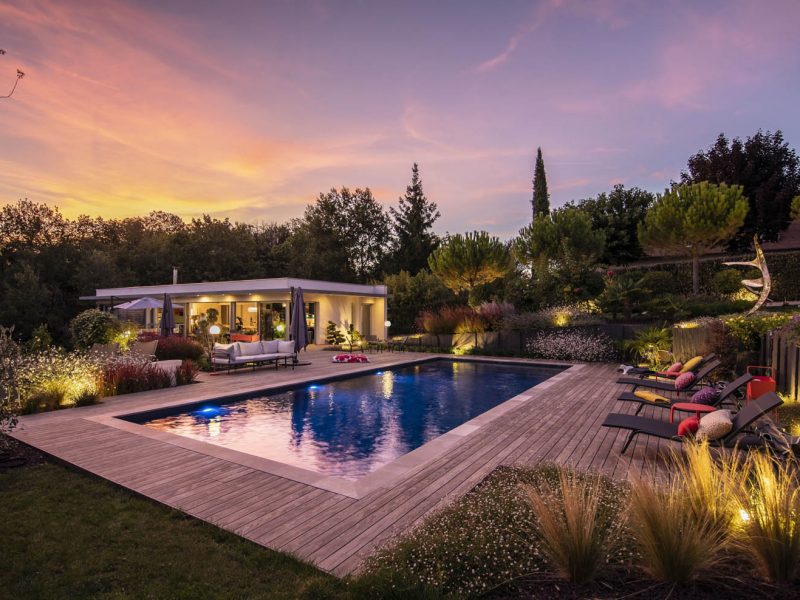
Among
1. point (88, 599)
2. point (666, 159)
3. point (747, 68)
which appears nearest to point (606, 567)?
point (88, 599)

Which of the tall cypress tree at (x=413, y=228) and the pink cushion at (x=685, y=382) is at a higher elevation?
the tall cypress tree at (x=413, y=228)

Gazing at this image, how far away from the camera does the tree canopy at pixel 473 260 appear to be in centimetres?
2091

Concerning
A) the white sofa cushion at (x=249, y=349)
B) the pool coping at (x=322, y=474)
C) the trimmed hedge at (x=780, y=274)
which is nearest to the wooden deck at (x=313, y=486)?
the pool coping at (x=322, y=474)

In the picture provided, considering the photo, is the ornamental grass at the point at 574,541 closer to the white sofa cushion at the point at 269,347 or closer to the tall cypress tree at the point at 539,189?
the white sofa cushion at the point at 269,347

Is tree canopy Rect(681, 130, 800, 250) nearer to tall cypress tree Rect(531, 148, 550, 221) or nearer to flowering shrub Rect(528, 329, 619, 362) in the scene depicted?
tall cypress tree Rect(531, 148, 550, 221)

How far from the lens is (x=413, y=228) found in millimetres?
39469

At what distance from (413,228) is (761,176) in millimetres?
23937

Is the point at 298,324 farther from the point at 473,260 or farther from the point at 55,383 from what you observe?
the point at 473,260

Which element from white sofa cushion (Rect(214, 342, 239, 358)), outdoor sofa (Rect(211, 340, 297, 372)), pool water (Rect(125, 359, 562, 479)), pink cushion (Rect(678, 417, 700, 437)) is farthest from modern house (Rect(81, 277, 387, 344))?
→ pink cushion (Rect(678, 417, 700, 437))

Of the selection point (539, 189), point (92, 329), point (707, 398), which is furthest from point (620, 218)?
point (92, 329)

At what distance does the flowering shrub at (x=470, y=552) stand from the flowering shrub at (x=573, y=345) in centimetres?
1124

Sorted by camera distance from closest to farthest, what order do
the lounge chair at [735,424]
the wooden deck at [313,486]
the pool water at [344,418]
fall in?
the wooden deck at [313,486], the lounge chair at [735,424], the pool water at [344,418]

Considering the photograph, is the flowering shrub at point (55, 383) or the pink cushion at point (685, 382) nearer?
the flowering shrub at point (55, 383)

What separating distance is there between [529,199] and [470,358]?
22.6m
